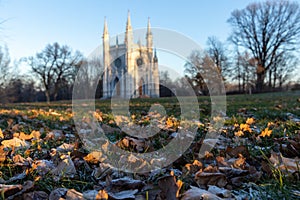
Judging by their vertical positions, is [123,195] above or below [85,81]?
below

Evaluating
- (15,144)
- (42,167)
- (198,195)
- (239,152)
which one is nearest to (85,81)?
(15,144)

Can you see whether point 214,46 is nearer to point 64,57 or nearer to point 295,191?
point 64,57

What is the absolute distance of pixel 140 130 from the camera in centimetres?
253

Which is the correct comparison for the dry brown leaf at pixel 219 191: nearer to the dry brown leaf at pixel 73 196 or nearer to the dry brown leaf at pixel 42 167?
the dry brown leaf at pixel 73 196

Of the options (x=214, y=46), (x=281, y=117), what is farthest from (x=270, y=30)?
(x=281, y=117)

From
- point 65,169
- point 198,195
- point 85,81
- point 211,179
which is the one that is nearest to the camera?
point 198,195

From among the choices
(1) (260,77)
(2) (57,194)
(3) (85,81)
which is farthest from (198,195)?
(1) (260,77)

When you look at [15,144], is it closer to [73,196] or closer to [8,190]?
[8,190]

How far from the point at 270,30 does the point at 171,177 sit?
34.3 meters

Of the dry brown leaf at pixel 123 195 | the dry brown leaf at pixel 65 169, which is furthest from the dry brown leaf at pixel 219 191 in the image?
the dry brown leaf at pixel 65 169

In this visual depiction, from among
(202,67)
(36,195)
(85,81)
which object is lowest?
(36,195)

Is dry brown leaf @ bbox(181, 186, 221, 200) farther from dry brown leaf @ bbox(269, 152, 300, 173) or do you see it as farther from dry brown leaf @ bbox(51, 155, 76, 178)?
dry brown leaf @ bbox(51, 155, 76, 178)

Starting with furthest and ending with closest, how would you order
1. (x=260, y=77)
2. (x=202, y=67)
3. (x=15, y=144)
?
(x=260, y=77) < (x=202, y=67) < (x=15, y=144)

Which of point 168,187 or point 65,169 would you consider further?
point 65,169
